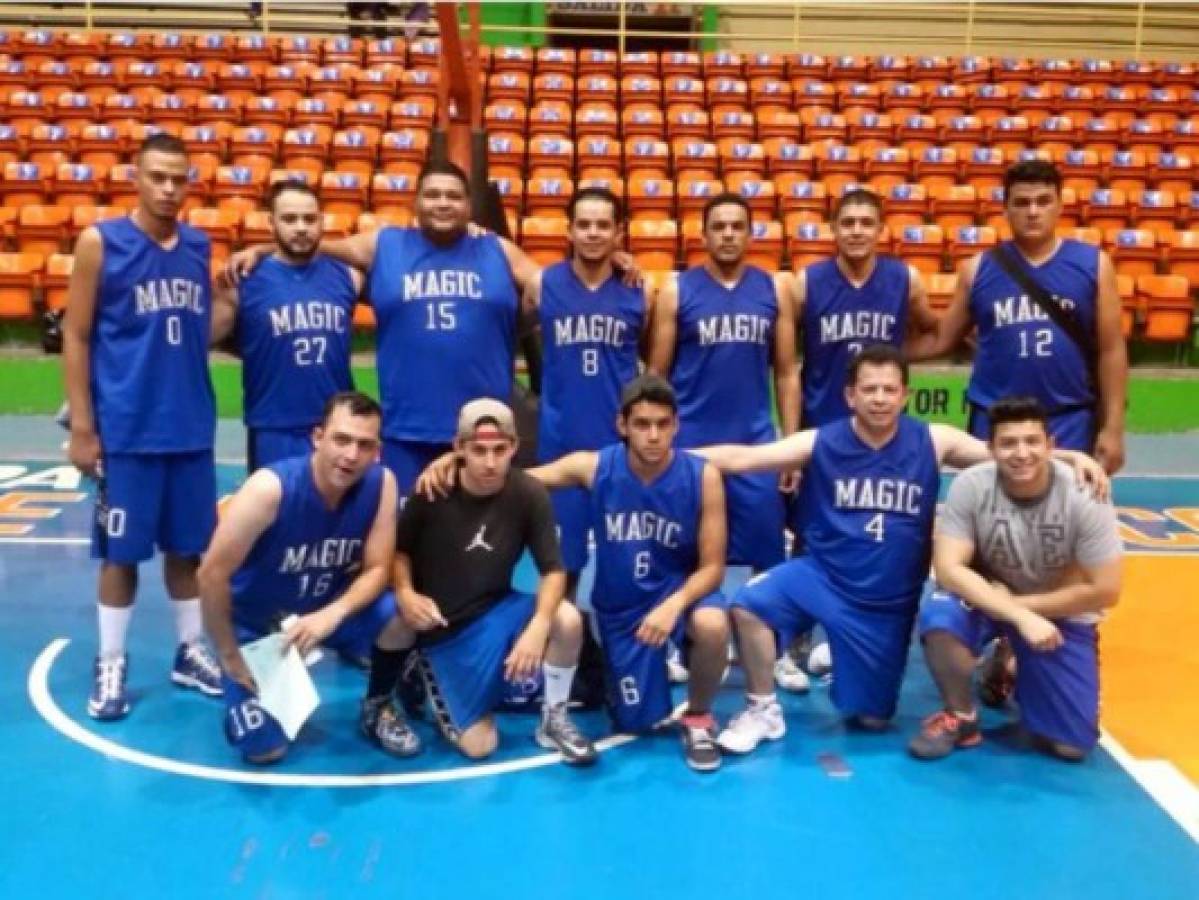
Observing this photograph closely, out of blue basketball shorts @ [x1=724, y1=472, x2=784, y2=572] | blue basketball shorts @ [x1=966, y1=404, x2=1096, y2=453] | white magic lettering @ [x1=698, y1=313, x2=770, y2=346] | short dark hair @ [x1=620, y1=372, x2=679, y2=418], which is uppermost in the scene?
white magic lettering @ [x1=698, y1=313, x2=770, y2=346]

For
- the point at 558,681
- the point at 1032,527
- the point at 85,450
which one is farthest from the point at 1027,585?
the point at 85,450

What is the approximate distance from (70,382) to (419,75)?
10292mm

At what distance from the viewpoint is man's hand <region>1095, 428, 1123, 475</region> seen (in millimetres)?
4168

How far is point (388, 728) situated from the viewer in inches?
149

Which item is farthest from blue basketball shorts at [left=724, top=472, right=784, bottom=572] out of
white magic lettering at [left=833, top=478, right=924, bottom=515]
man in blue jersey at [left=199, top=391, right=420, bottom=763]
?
man in blue jersey at [left=199, top=391, right=420, bottom=763]

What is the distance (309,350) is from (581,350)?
986mm

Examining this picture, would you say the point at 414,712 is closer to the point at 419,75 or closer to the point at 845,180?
the point at 845,180

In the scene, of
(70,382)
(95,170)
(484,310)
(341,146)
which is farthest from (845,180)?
(70,382)

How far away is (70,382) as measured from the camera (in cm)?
385

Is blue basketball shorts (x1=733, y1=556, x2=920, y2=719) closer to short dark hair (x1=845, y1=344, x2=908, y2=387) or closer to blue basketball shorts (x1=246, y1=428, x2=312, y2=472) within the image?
short dark hair (x1=845, y1=344, x2=908, y2=387)

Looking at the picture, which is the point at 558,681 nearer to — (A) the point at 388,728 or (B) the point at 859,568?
(A) the point at 388,728

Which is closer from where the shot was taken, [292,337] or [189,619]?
[292,337]

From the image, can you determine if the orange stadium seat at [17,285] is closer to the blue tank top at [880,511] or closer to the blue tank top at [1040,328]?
the blue tank top at [880,511]

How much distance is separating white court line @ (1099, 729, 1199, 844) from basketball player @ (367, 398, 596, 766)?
68.6 inches
